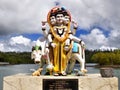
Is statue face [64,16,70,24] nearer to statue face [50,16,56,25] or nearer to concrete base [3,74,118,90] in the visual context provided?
statue face [50,16,56,25]

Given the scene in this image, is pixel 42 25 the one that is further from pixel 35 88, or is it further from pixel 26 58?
pixel 26 58

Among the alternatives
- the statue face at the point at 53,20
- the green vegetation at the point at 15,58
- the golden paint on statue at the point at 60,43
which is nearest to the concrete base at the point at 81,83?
the golden paint on statue at the point at 60,43

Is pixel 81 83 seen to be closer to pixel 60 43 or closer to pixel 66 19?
pixel 60 43

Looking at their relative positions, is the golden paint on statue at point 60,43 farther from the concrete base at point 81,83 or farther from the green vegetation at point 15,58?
the green vegetation at point 15,58

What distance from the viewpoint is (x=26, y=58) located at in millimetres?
108250

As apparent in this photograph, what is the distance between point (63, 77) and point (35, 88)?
2.41 feet

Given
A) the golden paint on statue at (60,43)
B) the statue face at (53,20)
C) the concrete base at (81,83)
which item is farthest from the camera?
the statue face at (53,20)

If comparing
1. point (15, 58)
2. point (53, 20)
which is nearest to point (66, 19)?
point (53, 20)

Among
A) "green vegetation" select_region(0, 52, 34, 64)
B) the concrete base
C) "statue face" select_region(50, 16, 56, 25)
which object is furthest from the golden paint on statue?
"green vegetation" select_region(0, 52, 34, 64)

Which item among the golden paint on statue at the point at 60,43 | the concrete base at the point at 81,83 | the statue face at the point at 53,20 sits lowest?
the concrete base at the point at 81,83

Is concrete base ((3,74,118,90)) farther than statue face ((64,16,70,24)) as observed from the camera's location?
No

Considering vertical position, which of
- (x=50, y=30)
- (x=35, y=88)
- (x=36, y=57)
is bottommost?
(x=35, y=88)

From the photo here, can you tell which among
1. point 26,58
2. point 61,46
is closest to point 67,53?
point 61,46

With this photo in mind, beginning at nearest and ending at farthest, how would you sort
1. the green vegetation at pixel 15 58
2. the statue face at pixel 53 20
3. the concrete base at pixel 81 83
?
the concrete base at pixel 81 83
the statue face at pixel 53 20
the green vegetation at pixel 15 58
